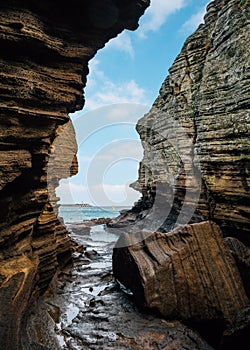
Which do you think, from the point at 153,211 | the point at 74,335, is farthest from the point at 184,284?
the point at 153,211

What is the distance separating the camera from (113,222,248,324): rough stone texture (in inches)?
320

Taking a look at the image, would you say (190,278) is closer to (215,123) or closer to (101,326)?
(101,326)

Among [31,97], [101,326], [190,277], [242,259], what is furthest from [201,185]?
[31,97]

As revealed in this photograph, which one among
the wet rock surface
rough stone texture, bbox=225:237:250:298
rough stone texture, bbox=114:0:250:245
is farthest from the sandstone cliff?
the wet rock surface

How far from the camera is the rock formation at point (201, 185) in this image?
8391mm

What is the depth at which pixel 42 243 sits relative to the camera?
10633 millimetres

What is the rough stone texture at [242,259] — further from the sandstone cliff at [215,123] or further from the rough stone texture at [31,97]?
the rough stone texture at [31,97]

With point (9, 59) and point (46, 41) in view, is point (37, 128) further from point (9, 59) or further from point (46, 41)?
point (46, 41)

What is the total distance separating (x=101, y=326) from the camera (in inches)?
313

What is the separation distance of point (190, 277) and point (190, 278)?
0.11ft

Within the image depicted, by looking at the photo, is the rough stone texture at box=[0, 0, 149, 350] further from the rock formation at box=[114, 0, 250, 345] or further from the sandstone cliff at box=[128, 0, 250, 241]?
the sandstone cliff at box=[128, 0, 250, 241]

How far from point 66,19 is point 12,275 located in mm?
7969

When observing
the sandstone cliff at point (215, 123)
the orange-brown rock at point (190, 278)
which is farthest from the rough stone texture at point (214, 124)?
the orange-brown rock at point (190, 278)

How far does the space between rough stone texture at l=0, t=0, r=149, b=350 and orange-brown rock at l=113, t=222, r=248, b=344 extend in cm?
377
